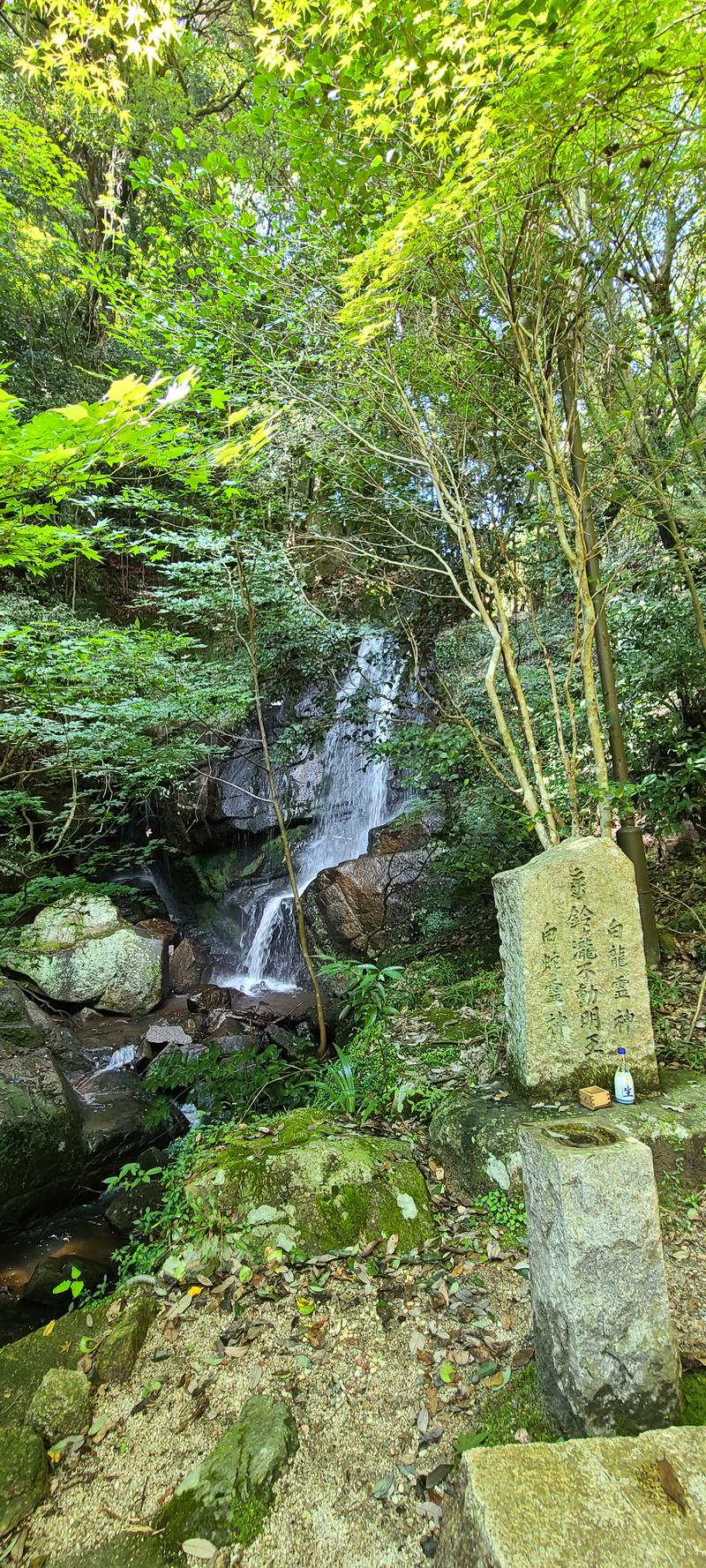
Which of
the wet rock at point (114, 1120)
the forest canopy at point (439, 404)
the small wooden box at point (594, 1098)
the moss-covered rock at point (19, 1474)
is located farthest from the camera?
the wet rock at point (114, 1120)

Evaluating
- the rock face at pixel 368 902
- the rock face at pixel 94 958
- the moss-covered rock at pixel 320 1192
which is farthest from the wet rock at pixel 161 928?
the moss-covered rock at pixel 320 1192

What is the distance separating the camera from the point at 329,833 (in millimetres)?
12812

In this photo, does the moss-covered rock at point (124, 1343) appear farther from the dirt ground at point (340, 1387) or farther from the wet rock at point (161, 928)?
the wet rock at point (161, 928)

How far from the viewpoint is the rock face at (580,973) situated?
383 cm

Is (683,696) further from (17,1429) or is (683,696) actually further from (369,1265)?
(17,1429)

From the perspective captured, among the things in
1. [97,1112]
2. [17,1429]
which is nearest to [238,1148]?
[17,1429]

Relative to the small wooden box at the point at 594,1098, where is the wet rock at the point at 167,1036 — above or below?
below

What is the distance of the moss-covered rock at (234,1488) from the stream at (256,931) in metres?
2.50

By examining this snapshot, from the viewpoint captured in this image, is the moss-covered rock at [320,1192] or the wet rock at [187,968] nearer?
the moss-covered rock at [320,1192]

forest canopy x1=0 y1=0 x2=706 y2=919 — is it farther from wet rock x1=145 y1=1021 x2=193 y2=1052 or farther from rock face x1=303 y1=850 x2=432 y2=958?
wet rock x1=145 y1=1021 x2=193 y2=1052

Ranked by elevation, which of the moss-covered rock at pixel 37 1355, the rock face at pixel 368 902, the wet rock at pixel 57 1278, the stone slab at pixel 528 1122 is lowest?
the wet rock at pixel 57 1278

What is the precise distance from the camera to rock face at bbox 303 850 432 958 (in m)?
8.96

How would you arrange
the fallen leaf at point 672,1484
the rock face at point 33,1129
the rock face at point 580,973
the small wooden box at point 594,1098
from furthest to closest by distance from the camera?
the rock face at point 33,1129 → the rock face at point 580,973 → the small wooden box at point 594,1098 → the fallen leaf at point 672,1484

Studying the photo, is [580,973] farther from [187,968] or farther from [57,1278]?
[187,968]
